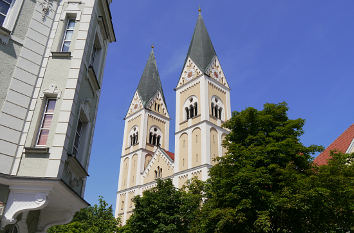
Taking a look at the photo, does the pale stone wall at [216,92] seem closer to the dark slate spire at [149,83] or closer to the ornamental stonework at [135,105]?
the dark slate spire at [149,83]

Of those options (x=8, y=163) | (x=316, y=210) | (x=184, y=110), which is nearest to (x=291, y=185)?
(x=316, y=210)

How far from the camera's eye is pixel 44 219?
7859 millimetres

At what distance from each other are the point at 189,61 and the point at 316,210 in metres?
33.8

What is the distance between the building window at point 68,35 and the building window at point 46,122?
1.63m

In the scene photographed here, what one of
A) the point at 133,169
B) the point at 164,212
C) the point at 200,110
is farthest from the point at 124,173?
the point at 164,212

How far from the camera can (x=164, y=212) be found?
21109mm

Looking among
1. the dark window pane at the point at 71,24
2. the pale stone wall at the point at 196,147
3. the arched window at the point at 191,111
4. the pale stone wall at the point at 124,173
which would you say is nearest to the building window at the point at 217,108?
the arched window at the point at 191,111

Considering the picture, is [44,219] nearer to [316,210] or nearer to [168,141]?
[316,210]

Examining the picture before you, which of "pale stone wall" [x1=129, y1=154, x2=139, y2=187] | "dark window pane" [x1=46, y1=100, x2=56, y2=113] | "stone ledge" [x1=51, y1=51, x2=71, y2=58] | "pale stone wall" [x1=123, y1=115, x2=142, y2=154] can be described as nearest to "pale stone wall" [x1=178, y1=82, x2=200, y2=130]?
"pale stone wall" [x1=123, y1=115, x2=142, y2=154]

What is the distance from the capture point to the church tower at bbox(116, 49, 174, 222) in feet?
140

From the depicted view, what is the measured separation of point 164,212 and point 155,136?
28.0 metres

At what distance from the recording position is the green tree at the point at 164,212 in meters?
Result: 20.4

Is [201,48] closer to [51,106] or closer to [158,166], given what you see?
[158,166]

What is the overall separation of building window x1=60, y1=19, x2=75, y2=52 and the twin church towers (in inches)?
1030
